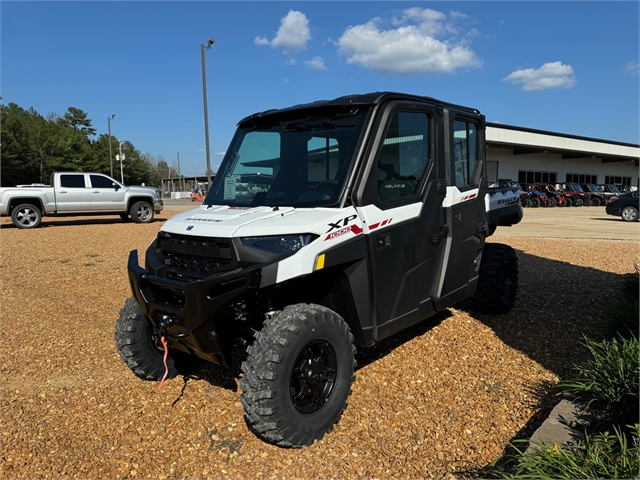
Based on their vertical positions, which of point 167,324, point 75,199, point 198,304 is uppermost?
point 75,199

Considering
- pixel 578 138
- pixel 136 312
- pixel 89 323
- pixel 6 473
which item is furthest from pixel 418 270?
pixel 578 138

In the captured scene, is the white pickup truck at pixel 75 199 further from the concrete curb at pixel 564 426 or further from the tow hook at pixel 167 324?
the concrete curb at pixel 564 426

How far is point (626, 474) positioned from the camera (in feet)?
7.11

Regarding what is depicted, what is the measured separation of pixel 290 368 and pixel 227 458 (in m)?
0.70

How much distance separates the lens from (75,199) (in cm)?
1681

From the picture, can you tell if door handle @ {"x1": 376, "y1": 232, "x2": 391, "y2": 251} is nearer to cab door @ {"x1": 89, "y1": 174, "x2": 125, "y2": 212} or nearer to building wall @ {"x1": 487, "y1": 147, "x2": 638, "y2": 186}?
cab door @ {"x1": 89, "y1": 174, "x2": 125, "y2": 212}

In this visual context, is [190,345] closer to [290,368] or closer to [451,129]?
[290,368]

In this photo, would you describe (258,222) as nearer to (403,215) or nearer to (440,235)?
(403,215)

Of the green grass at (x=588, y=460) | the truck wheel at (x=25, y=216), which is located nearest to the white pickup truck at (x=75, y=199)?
the truck wheel at (x=25, y=216)

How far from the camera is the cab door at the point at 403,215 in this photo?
3387 mm

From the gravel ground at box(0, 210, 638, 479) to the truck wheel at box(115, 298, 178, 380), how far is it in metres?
0.19

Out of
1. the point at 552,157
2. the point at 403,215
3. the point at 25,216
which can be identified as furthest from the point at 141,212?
the point at 552,157

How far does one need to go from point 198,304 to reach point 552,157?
46930 millimetres

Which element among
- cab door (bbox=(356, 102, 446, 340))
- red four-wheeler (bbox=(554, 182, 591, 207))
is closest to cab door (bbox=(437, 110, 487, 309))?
cab door (bbox=(356, 102, 446, 340))
